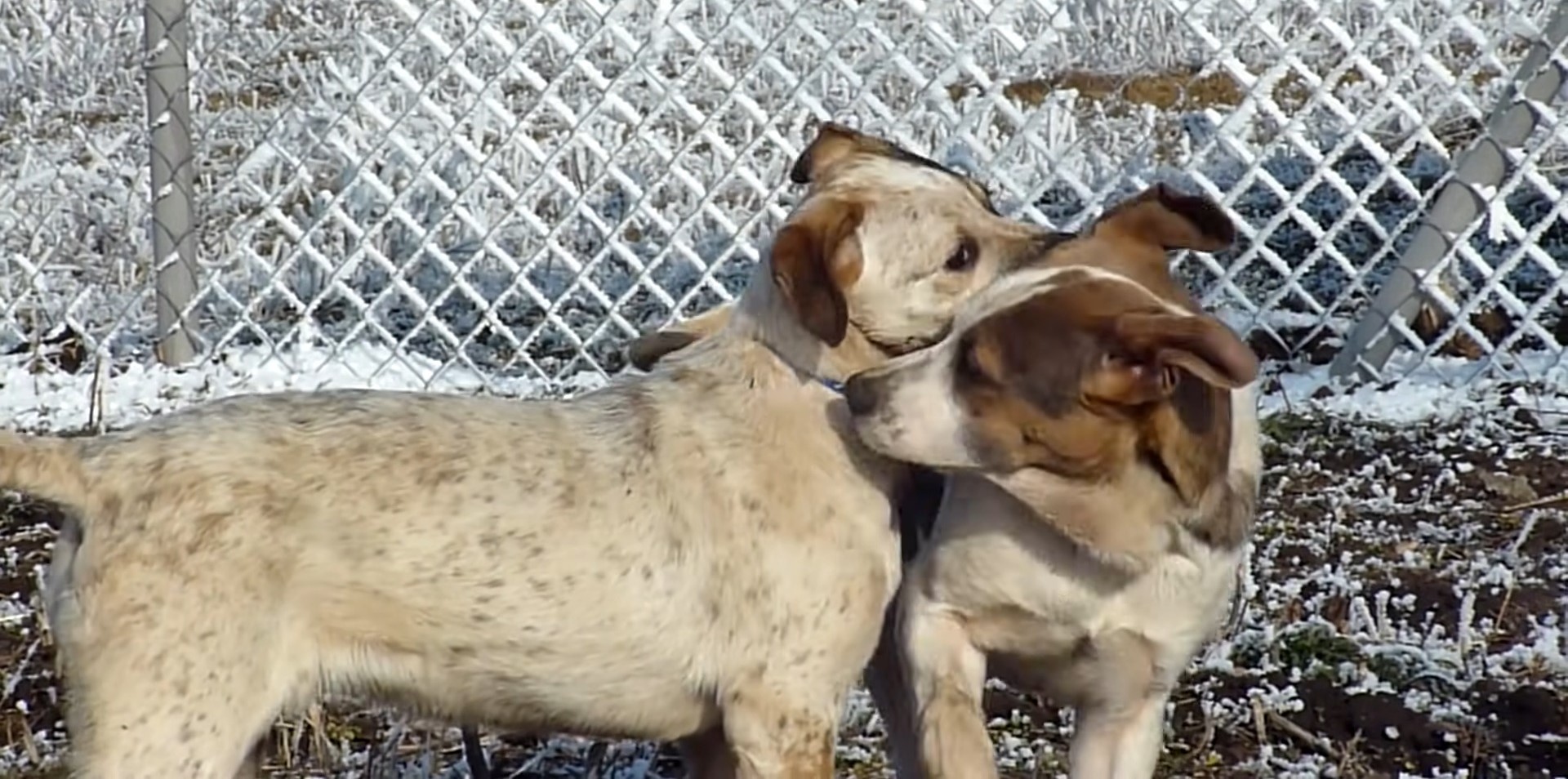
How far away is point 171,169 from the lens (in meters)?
6.91

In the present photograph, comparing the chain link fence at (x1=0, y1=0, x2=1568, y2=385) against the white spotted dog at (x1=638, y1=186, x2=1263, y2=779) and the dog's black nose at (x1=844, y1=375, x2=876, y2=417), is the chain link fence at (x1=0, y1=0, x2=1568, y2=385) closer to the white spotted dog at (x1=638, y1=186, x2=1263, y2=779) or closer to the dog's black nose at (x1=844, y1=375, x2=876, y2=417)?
the white spotted dog at (x1=638, y1=186, x2=1263, y2=779)

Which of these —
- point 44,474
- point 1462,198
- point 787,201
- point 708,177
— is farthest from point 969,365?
point 708,177

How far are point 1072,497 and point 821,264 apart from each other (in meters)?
0.50

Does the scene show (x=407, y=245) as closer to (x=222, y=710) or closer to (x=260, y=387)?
(x=260, y=387)

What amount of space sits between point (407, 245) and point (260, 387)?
0.98 metres

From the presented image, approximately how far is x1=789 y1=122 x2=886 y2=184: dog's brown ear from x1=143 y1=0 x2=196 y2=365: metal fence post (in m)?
3.17

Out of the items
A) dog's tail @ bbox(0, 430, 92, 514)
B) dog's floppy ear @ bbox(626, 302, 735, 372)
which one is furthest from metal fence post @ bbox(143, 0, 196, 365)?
dog's tail @ bbox(0, 430, 92, 514)

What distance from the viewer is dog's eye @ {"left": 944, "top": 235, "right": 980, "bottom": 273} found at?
3869mm

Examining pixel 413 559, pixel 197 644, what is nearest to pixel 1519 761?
pixel 413 559

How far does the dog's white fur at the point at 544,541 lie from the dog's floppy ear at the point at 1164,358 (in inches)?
12.9

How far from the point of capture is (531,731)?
3.92m

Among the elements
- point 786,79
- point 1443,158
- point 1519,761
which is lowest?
point 1519,761

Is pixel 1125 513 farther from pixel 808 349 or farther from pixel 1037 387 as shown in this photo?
pixel 808 349

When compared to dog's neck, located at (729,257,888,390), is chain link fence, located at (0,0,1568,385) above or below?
above
